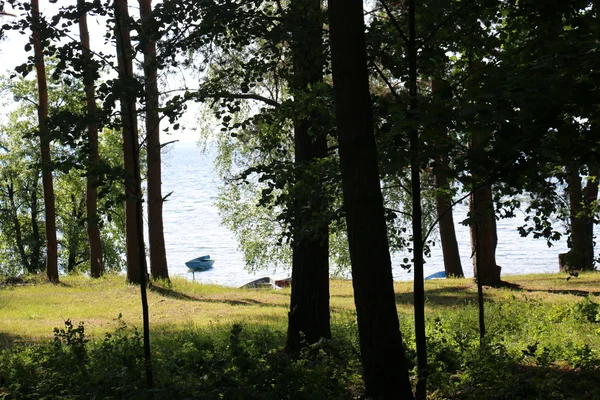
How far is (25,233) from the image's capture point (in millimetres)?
38281

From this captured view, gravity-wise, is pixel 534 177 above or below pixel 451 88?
below

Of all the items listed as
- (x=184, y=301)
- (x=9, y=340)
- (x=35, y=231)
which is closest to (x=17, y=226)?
(x=35, y=231)

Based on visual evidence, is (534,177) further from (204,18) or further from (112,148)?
(112,148)

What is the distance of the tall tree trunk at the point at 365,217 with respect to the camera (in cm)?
463

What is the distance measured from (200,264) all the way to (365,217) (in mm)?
40133

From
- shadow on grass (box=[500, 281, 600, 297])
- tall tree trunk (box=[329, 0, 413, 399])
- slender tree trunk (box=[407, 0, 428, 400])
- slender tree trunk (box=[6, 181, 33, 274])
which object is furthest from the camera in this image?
slender tree trunk (box=[6, 181, 33, 274])

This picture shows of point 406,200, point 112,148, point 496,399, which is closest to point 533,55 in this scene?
point 496,399

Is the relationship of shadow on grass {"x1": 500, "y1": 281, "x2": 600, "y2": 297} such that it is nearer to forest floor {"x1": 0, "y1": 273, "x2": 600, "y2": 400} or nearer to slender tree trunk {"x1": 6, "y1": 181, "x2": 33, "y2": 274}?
forest floor {"x1": 0, "y1": 273, "x2": 600, "y2": 400}

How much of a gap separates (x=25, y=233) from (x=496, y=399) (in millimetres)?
37419

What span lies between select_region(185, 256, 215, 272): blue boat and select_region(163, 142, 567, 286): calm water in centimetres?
52

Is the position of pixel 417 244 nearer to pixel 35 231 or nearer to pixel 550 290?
pixel 550 290

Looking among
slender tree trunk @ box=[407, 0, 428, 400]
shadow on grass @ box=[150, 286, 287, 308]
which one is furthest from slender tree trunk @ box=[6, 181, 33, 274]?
slender tree trunk @ box=[407, 0, 428, 400]

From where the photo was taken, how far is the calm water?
36531 mm

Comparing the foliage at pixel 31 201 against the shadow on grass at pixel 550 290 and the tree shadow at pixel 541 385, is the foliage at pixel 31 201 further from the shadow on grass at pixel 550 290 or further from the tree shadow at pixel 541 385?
the tree shadow at pixel 541 385
